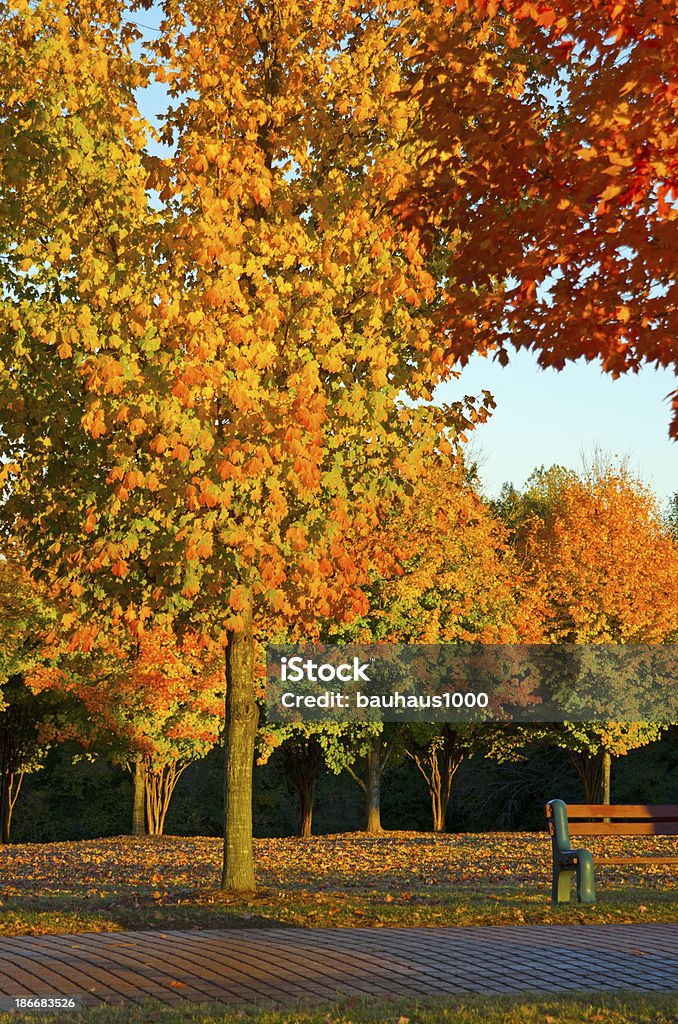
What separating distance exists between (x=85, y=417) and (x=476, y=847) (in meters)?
16.1

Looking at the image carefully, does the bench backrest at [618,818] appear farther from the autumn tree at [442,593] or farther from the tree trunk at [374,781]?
the tree trunk at [374,781]

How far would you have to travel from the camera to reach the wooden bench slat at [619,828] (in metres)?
14.0

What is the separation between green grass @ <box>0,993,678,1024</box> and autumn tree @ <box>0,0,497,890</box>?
186 inches

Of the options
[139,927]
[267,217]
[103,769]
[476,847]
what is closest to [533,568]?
[476,847]

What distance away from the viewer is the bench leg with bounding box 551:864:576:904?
12.0 meters

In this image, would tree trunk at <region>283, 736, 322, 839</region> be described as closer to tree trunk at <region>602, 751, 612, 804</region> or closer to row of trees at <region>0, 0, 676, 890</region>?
tree trunk at <region>602, 751, 612, 804</region>

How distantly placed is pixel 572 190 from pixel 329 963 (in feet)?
18.8

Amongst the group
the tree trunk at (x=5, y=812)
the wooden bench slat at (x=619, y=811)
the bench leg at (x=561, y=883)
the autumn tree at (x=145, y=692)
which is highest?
the autumn tree at (x=145, y=692)

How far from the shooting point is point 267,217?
42.0ft

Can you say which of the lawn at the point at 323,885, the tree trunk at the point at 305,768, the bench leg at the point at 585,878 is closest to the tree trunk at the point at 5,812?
the tree trunk at the point at 305,768

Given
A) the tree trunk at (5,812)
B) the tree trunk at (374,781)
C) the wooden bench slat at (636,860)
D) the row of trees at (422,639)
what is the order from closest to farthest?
the wooden bench slat at (636,860) → the row of trees at (422,639) → the tree trunk at (374,781) → the tree trunk at (5,812)

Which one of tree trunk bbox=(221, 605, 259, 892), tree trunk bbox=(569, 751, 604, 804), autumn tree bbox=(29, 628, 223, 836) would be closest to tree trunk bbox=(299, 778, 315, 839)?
autumn tree bbox=(29, 628, 223, 836)

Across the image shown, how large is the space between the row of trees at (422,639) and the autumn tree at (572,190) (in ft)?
Result: 57.6

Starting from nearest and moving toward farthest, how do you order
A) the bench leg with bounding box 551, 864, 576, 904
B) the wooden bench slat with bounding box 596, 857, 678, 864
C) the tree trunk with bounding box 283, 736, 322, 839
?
the bench leg with bounding box 551, 864, 576, 904 → the wooden bench slat with bounding box 596, 857, 678, 864 → the tree trunk with bounding box 283, 736, 322, 839
